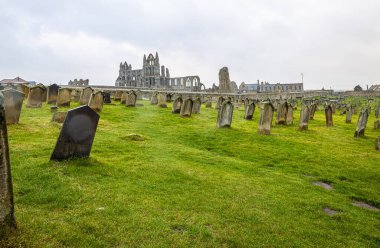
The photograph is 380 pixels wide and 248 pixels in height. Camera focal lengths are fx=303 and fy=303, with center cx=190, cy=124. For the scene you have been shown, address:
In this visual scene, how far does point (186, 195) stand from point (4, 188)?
296 centimetres

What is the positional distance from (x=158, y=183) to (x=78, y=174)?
5.17ft

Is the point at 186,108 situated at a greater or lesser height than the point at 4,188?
greater

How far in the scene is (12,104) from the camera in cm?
1054

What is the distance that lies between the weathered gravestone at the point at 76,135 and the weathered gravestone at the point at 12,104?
16.9 feet

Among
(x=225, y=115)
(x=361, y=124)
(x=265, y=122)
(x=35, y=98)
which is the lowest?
(x=361, y=124)

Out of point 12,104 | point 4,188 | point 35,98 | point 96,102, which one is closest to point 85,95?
point 96,102

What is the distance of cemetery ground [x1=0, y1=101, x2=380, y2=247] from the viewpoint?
4.04 metres

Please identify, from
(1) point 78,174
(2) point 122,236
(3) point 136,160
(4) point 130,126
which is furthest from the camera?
(4) point 130,126

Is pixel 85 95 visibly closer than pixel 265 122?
No

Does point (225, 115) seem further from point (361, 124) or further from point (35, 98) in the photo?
point (35, 98)

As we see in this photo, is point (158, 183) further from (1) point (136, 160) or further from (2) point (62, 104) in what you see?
(2) point (62, 104)

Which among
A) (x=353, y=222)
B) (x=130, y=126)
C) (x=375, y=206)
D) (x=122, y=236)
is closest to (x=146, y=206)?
(x=122, y=236)

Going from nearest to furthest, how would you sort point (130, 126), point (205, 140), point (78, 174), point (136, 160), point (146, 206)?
point (146, 206)
point (78, 174)
point (136, 160)
point (205, 140)
point (130, 126)

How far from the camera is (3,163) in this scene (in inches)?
135
